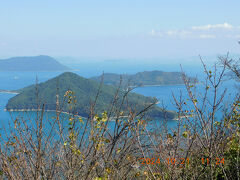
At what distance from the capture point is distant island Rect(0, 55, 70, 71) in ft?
530

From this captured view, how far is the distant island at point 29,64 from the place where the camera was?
530ft

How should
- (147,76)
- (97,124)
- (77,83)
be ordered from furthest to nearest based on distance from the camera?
(147,76), (77,83), (97,124)

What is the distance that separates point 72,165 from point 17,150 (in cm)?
56

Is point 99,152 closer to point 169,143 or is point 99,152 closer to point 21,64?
point 169,143

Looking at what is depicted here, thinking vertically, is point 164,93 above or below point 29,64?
below

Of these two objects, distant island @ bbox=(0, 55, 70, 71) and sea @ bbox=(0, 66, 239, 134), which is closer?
sea @ bbox=(0, 66, 239, 134)

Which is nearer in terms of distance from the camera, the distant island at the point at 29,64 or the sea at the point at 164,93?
the sea at the point at 164,93

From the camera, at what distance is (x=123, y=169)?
2963mm

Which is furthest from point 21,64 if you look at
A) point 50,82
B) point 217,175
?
point 217,175

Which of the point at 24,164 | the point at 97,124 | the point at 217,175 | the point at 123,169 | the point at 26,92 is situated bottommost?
the point at 26,92

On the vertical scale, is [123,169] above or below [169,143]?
below

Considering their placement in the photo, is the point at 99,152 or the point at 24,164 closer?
the point at 24,164

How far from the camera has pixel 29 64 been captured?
166750 mm

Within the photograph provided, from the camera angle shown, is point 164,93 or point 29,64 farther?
point 29,64
